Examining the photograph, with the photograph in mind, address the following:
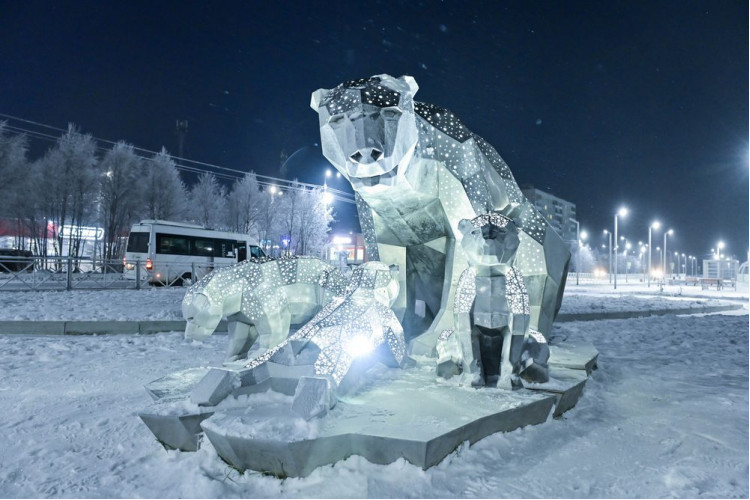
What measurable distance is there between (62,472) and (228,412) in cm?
112

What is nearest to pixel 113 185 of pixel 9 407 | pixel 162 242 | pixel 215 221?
pixel 215 221

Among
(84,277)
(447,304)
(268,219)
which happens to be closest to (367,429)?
(447,304)

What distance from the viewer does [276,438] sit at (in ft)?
9.05

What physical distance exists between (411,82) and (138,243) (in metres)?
21.6

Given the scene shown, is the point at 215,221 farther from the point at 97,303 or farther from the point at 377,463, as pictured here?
the point at 377,463

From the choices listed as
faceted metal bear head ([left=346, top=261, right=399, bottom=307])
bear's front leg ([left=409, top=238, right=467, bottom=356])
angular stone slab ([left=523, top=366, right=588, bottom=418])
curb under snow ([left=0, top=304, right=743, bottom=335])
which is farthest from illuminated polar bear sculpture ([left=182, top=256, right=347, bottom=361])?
curb under snow ([left=0, top=304, right=743, bottom=335])

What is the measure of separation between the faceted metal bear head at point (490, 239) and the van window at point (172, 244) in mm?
21468

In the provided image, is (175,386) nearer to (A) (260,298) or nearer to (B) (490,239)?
(A) (260,298)

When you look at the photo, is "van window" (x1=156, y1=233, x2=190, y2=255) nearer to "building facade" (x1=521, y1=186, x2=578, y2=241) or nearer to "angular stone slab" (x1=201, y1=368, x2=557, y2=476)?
"angular stone slab" (x1=201, y1=368, x2=557, y2=476)

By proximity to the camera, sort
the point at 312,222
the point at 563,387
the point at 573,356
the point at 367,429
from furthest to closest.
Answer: the point at 312,222, the point at 573,356, the point at 563,387, the point at 367,429

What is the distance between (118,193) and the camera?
3334 centimetres

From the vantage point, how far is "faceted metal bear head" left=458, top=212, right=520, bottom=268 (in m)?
3.52

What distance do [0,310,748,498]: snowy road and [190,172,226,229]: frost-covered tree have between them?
1392 inches

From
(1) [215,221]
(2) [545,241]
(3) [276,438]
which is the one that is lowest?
(3) [276,438]
